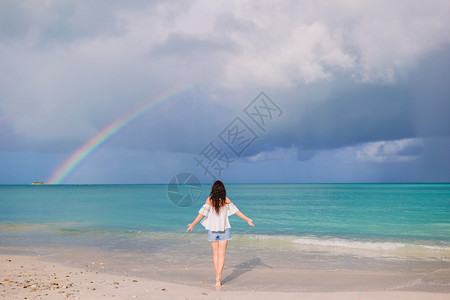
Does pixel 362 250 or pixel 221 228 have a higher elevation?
pixel 221 228

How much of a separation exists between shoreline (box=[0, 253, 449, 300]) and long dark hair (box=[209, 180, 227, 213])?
184 centimetres

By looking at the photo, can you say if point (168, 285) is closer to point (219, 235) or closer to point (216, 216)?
point (219, 235)

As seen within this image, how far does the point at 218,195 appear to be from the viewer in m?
7.88

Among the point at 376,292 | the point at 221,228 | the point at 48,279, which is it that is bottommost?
the point at 376,292

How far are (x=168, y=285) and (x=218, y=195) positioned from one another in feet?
8.29

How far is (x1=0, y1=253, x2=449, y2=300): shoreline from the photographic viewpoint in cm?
743

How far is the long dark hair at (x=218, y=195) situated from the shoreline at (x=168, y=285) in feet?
6.05

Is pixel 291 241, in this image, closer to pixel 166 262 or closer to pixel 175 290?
pixel 166 262

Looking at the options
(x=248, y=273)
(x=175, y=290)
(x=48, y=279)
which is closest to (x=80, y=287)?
(x=48, y=279)

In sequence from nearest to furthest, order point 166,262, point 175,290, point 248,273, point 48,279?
point 175,290, point 48,279, point 248,273, point 166,262

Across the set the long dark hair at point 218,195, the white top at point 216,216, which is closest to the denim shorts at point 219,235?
the white top at point 216,216

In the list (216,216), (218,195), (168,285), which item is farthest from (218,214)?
(168,285)

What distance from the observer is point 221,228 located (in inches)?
314

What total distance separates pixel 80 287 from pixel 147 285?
1.43 meters
